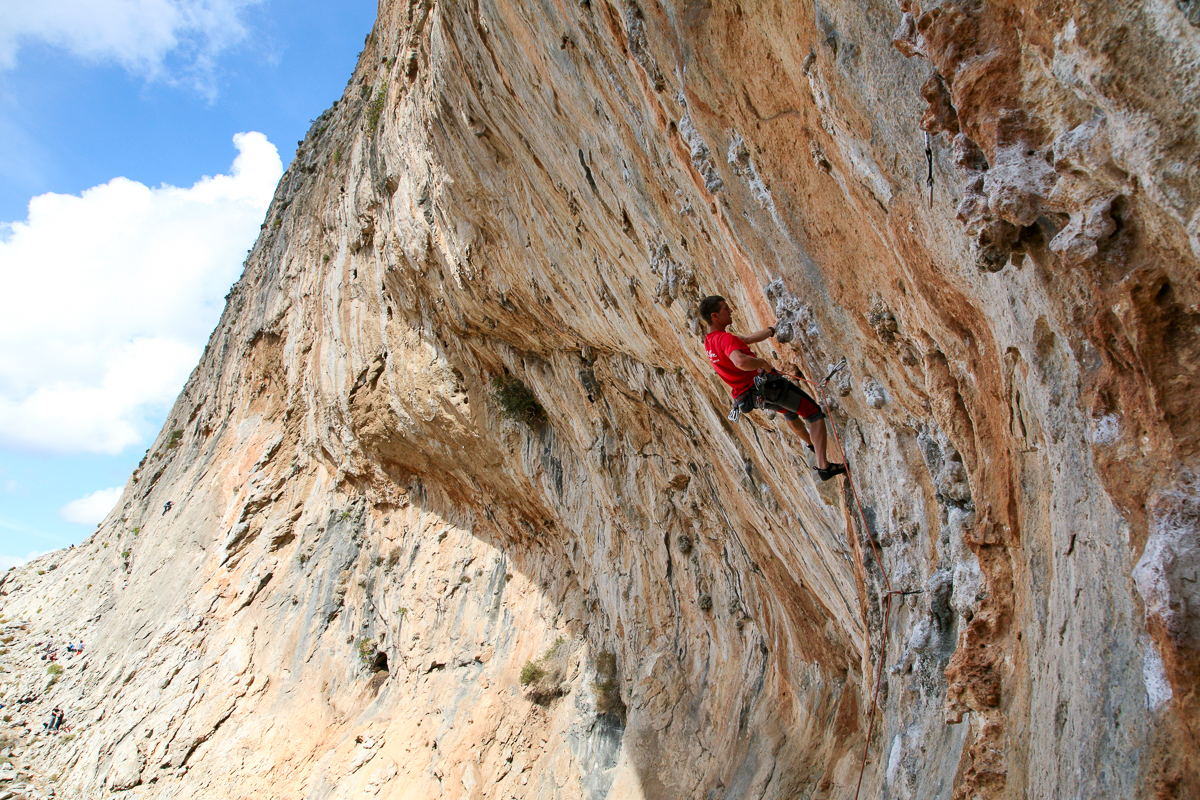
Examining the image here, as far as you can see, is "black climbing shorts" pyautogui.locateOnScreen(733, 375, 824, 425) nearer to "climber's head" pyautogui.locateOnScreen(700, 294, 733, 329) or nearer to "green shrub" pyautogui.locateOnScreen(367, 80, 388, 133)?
"climber's head" pyautogui.locateOnScreen(700, 294, 733, 329)

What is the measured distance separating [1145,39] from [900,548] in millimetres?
3557

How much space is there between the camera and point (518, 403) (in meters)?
12.0

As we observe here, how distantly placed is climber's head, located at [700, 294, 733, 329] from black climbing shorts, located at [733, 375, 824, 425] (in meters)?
0.59

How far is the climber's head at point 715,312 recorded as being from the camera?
5.32 m

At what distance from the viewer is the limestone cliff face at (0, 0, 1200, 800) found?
2314 mm

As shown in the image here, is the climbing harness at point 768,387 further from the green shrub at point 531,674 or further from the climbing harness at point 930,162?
the green shrub at point 531,674

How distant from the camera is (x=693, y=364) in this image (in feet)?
24.4

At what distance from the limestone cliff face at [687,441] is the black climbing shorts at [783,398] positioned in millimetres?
252

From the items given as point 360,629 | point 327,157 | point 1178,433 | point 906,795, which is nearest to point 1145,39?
point 1178,433

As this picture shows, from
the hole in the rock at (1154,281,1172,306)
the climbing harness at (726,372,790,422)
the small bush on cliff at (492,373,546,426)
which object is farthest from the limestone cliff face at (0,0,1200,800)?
the climbing harness at (726,372,790,422)

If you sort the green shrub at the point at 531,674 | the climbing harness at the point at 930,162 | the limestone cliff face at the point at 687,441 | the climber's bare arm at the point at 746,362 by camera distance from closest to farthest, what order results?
the limestone cliff face at the point at 687,441
the climbing harness at the point at 930,162
the climber's bare arm at the point at 746,362
the green shrub at the point at 531,674

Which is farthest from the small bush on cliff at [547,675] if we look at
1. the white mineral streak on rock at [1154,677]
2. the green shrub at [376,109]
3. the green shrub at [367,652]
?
the green shrub at [376,109]

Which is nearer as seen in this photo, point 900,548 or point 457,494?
point 900,548

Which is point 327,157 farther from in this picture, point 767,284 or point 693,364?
point 767,284
